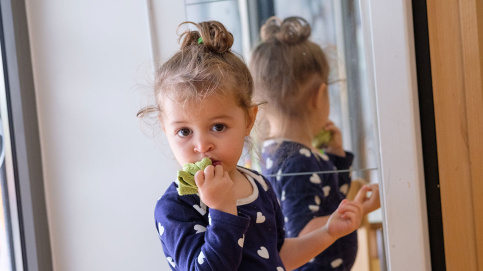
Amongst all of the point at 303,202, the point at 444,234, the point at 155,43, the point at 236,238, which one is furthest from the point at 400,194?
the point at 155,43

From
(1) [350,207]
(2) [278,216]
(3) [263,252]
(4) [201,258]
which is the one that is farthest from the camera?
(1) [350,207]

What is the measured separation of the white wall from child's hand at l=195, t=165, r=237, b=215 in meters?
0.36

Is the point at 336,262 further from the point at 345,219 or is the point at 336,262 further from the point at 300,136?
the point at 300,136

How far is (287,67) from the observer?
1.40 m

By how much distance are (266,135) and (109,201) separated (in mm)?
382

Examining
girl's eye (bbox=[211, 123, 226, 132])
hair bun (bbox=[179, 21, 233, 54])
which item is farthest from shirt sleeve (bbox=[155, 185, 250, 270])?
hair bun (bbox=[179, 21, 233, 54])

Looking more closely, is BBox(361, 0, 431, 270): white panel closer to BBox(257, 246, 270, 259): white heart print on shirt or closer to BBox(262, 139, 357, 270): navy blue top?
BBox(262, 139, 357, 270): navy blue top

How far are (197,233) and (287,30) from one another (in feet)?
1.89

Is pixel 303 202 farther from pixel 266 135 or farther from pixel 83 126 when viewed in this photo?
pixel 83 126

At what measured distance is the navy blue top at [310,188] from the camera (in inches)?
52.1

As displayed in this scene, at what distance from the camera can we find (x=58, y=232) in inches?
53.0

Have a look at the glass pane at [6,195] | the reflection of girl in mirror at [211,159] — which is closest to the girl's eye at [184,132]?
the reflection of girl in mirror at [211,159]

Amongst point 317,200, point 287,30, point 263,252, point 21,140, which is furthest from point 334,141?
point 21,140

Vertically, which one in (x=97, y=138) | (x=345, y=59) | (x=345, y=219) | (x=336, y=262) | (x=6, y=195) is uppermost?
(x=345, y=59)
